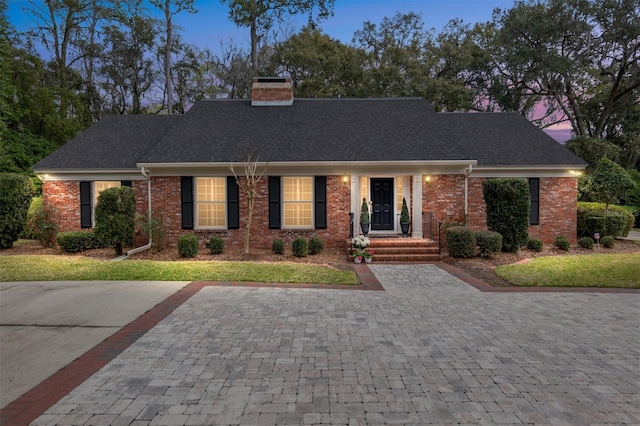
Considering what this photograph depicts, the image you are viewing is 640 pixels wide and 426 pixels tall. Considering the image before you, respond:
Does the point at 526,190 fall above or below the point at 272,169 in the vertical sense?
below

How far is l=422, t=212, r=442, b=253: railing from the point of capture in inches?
493

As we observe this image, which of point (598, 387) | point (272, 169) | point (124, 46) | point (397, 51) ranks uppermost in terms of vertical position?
point (124, 46)

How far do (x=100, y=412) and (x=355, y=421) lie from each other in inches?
91.6

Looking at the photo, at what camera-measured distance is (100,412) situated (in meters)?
3.31

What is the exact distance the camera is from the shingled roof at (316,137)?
12.8 m

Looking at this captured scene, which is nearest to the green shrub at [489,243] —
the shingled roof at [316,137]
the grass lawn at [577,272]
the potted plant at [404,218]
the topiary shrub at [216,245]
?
the grass lawn at [577,272]

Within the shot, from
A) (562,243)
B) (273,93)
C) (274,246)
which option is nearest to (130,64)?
(273,93)

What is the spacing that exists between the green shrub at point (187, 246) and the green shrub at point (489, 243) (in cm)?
896

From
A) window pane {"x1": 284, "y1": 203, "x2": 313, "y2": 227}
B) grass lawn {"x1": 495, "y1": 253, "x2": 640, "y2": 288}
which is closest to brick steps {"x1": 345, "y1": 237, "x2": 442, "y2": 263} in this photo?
window pane {"x1": 284, "y1": 203, "x2": 313, "y2": 227}

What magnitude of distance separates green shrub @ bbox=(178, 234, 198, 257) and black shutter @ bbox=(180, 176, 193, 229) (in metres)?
1.39

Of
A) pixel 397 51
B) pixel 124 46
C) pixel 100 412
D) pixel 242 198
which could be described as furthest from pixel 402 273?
pixel 124 46

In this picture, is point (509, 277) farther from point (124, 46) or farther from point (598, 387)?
point (124, 46)

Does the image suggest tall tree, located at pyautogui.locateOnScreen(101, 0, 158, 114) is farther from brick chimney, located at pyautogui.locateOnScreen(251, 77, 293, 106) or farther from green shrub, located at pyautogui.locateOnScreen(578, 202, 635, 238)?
green shrub, located at pyautogui.locateOnScreen(578, 202, 635, 238)

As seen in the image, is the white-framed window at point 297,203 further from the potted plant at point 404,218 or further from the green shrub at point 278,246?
the potted plant at point 404,218
